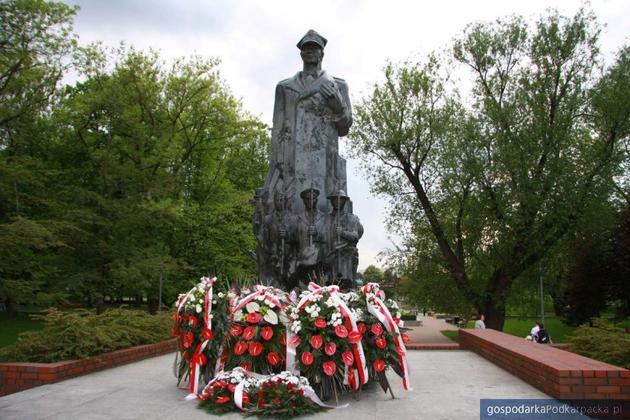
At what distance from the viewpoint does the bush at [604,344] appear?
801cm

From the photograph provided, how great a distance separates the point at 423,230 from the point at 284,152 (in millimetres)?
17208

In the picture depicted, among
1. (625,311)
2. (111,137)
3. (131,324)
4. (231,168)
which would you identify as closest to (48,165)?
(111,137)

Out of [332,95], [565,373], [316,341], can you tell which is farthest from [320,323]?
[332,95]

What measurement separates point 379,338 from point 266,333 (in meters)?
1.32

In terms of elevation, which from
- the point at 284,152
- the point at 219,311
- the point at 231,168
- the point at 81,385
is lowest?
the point at 81,385

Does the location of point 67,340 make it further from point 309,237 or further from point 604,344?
point 604,344

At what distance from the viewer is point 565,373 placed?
239 inches

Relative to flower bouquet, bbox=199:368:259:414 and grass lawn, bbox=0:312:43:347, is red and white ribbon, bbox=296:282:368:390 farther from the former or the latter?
grass lawn, bbox=0:312:43:347

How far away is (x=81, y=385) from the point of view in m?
7.55

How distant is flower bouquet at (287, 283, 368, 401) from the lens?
6145mm

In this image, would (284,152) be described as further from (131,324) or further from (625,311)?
(625,311)

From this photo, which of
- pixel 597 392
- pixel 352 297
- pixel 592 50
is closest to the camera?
pixel 597 392

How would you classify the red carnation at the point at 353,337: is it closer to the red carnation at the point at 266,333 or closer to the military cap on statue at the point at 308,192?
the red carnation at the point at 266,333

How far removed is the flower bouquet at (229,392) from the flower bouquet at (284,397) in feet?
0.34
